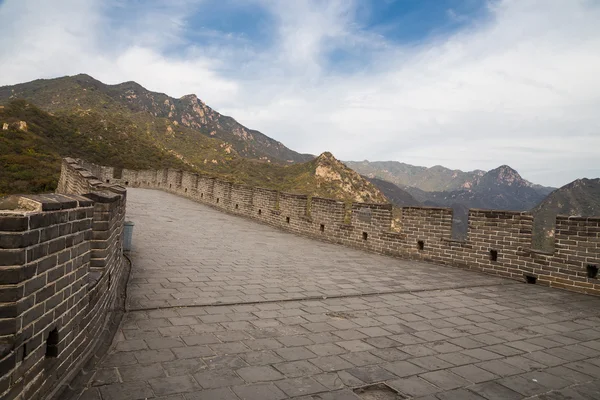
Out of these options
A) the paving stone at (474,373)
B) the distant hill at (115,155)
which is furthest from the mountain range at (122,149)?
the paving stone at (474,373)

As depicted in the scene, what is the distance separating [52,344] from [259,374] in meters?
1.38

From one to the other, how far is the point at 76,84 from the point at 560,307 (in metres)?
69.5

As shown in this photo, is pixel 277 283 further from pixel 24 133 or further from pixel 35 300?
pixel 24 133

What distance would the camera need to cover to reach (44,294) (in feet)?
6.93

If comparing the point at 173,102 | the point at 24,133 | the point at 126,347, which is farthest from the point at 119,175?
the point at 173,102

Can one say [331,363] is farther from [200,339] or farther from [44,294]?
[44,294]

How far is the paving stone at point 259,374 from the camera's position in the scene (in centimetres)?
277

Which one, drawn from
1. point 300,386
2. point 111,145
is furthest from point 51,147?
point 300,386

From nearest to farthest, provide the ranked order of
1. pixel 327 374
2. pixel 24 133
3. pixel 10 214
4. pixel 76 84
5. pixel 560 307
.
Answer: pixel 10 214 < pixel 327 374 < pixel 560 307 < pixel 24 133 < pixel 76 84

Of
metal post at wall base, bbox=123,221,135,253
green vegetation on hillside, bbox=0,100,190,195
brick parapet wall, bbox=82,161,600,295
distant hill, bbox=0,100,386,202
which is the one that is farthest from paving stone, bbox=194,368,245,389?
distant hill, bbox=0,100,386,202

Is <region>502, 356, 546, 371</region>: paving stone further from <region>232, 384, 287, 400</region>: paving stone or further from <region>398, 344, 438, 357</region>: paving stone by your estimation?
<region>232, 384, 287, 400</region>: paving stone

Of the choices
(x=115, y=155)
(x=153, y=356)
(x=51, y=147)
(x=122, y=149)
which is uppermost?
(x=122, y=149)

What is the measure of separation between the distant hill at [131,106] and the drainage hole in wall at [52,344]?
47.3 metres

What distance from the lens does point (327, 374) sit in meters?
2.92
